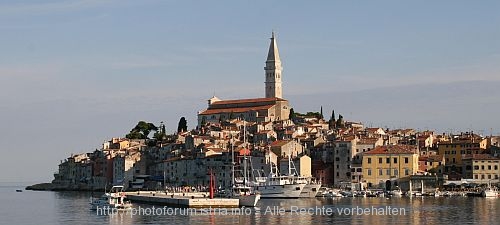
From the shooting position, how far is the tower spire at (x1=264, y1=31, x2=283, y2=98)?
12644 centimetres

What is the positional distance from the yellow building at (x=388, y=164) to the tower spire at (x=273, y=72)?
41.4 m

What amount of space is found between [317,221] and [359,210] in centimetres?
934

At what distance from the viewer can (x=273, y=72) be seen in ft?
414

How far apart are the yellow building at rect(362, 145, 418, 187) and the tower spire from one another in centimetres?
4136

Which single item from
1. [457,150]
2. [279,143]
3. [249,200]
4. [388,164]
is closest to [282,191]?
[388,164]

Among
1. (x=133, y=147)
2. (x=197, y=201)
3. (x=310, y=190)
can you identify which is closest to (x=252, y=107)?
(x=133, y=147)

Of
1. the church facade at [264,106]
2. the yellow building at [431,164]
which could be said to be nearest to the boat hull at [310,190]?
the yellow building at [431,164]

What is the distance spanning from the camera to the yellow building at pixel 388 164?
84.9m

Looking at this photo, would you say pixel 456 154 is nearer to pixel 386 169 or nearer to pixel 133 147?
pixel 386 169

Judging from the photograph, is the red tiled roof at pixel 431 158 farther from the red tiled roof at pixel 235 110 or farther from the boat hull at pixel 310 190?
the red tiled roof at pixel 235 110

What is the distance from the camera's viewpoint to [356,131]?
10206 cm

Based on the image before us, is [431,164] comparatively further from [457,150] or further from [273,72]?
[273,72]

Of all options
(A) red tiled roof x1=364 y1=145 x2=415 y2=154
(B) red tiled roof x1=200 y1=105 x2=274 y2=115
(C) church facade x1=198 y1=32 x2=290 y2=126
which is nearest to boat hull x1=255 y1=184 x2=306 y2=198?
(A) red tiled roof x1=364 y1=145 x2=415 y2=154

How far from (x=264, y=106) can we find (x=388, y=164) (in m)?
33.0
